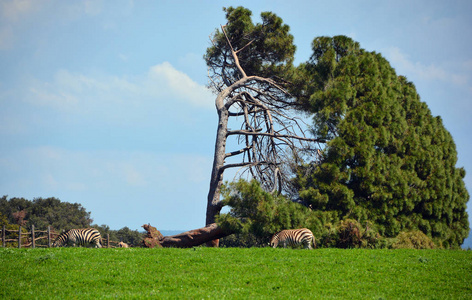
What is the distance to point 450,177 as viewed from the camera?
28094 millimetres

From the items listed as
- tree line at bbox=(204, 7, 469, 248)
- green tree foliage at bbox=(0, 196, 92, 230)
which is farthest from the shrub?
green tree foliage at bbox=(0, 196, 92, 230)

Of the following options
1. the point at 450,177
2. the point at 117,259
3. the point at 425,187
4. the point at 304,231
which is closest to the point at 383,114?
the point at 425,187

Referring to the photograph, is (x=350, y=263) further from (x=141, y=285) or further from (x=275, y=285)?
(x=141, y=285)

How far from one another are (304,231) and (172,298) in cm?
1094

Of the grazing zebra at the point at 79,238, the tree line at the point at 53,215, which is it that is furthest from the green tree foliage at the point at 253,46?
the tree line at the point at 53,215

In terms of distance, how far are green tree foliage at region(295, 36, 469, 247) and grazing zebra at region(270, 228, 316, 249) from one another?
3295mm

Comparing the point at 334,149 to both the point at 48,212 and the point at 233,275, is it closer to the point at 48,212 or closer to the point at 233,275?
the point at 233,275

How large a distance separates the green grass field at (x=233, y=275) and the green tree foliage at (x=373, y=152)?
6804 millimetres

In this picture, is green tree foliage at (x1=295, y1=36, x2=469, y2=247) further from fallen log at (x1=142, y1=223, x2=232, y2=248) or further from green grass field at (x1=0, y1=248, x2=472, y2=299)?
green grass field at (x1=0, y1=248, x2=472, y2=299)

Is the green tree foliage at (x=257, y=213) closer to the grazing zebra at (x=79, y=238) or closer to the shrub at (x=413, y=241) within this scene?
the shrub at (x=413, y=241)

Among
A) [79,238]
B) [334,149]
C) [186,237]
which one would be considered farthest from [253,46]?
[79,238]

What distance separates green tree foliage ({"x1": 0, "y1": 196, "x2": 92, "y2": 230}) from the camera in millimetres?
55938

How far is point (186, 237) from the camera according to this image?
2494 centimetres

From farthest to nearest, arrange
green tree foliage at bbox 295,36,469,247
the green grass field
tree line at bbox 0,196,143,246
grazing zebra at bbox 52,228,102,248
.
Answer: tree line at bbox 0,196,143,246
green tree foliage at bbox 295,36,469,247
grazing zebra at bbox 52,228,102,248
the green grass field
